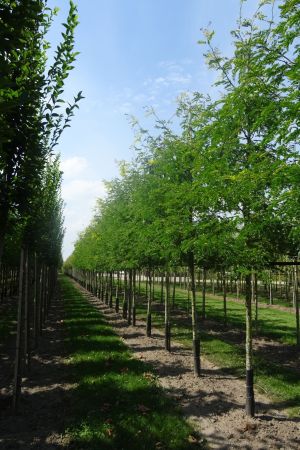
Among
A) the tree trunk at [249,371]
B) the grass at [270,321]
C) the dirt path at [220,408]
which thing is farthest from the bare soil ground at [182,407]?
the grass at [270,321]

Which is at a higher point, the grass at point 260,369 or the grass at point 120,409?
the grass at point 120,409

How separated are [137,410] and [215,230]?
426 centimetres

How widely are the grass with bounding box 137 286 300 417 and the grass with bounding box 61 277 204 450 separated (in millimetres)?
2700

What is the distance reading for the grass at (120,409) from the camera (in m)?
6.61

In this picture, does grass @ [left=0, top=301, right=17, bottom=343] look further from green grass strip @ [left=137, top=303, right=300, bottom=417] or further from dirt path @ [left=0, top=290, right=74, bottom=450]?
green grass strip @ [left=137, top=303, right=300, bottom=417]

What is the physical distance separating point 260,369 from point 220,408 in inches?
149

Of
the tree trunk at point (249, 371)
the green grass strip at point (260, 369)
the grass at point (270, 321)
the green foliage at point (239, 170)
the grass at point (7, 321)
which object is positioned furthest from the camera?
the grass at point (270, 321)

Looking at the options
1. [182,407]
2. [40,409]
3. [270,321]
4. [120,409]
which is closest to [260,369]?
[182,407]

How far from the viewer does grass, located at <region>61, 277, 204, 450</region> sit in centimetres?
661

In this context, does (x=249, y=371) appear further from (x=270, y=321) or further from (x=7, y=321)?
(x=7, y=321)

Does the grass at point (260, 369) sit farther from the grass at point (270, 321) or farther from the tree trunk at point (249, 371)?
the tree trunk at point (249, 371)

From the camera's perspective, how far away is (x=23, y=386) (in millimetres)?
9703

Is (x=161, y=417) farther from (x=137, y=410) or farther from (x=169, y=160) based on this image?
(x=169, y=160)

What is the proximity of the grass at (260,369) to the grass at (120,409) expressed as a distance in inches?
106
